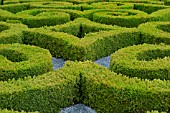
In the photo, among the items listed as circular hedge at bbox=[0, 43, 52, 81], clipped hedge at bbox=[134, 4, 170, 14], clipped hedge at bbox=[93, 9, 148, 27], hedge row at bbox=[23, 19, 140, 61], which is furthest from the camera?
clipped hedge at bbox=[134, 4, 170, 14]

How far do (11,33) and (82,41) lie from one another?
2.69m

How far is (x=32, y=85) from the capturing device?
8.31 metres

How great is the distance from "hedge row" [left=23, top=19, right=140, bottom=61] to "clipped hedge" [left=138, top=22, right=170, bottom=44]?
348 mm

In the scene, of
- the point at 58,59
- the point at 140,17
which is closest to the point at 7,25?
the point at 58,59

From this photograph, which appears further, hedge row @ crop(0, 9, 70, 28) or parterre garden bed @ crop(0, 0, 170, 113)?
hedge row @ crop(0, 9, 70, 28)

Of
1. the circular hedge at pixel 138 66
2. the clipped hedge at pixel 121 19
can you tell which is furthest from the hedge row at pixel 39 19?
the circular hedge at pixel 138 66

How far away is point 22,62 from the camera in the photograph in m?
9.95

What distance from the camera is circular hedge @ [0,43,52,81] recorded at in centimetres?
951

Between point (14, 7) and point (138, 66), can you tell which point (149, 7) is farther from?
point (138, 66)

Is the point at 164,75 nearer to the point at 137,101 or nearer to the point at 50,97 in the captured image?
the point at 137,101

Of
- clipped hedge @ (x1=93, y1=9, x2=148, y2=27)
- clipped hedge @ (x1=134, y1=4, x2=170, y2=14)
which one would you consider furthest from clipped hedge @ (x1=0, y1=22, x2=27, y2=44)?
clipped hedge @ (x1=134, y1=4, x2=170, y2=14)

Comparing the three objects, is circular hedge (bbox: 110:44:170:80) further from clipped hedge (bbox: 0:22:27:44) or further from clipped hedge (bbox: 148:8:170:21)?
clipped hedge (bbox: 148:8:170:21)

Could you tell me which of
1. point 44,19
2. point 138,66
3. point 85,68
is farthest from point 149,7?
point 85,68

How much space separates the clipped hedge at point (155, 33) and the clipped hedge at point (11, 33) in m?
4.47
